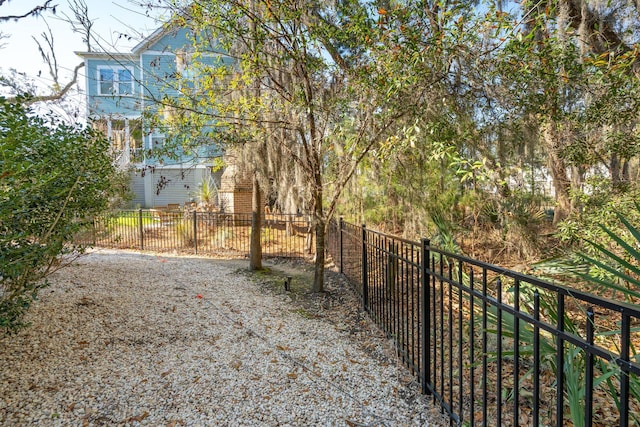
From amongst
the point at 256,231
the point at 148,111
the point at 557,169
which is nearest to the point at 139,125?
the point at 148,111

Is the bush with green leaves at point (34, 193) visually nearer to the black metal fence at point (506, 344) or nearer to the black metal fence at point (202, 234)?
the black metal fence at point (506, 344)

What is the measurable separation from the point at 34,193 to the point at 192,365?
1902mm

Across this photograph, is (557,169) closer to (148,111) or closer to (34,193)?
(148,111)

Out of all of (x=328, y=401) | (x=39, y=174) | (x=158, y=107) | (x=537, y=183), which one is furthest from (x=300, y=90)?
(x=537, y=183)

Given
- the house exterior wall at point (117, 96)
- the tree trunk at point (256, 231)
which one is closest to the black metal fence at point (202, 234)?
the tree trunk at point (256, 231)

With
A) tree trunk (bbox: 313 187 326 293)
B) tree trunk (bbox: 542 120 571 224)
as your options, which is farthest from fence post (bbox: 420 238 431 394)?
tree trunk (bbox: 542 120 571 224)

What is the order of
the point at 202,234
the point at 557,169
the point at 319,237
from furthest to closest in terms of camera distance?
the point at 202,234, the point at 557,169, the point at 319,237

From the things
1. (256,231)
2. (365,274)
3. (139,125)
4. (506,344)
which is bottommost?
(506,344)

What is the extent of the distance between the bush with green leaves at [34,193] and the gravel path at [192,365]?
0.56 m

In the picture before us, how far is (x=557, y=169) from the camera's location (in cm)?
676

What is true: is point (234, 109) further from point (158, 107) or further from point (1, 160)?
point (1, 160)

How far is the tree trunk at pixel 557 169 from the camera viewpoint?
5746mm

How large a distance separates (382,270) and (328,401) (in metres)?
1.50

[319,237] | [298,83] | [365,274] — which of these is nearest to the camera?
[365,274]
